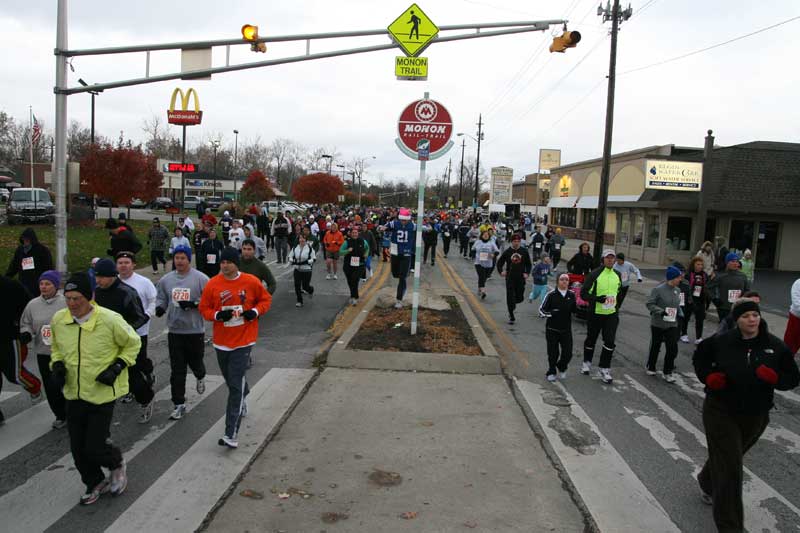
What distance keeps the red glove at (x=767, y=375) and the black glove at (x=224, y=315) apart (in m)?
4.25

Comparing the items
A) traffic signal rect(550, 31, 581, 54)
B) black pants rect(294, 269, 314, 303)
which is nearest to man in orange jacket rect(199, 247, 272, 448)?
black pants rect(294, 269, 314, 303)

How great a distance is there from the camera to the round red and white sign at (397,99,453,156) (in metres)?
9.22

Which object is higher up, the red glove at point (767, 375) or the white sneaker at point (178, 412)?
the red glove at point (767, 375)

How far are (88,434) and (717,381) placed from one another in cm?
454

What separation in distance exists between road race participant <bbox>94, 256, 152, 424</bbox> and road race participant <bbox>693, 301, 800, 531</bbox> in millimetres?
4919

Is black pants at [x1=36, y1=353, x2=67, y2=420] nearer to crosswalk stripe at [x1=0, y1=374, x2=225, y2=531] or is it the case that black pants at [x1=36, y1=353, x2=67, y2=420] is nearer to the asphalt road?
crosswalk stripe at [x1=0, y1=374, x2=225, y2=531]

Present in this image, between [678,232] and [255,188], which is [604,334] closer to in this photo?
[678,232]

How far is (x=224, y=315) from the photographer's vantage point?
5.38 m

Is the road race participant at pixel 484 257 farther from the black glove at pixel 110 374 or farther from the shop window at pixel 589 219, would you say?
the shop window at pixel 589 219

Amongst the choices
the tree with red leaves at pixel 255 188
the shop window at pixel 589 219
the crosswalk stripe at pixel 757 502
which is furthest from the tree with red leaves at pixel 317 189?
the crosswalk stripe at pixel 757 502

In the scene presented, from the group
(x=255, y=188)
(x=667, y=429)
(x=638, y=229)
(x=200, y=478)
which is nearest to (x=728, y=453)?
(x=667, y=429)

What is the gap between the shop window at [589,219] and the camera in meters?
41.5

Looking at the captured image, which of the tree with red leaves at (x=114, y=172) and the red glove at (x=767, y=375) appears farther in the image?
the tree with red leaves at (x=114, y=172)

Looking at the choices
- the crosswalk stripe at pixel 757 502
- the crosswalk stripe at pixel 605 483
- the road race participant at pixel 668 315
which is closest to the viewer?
the crosswalk stripe at pixel 605 483
